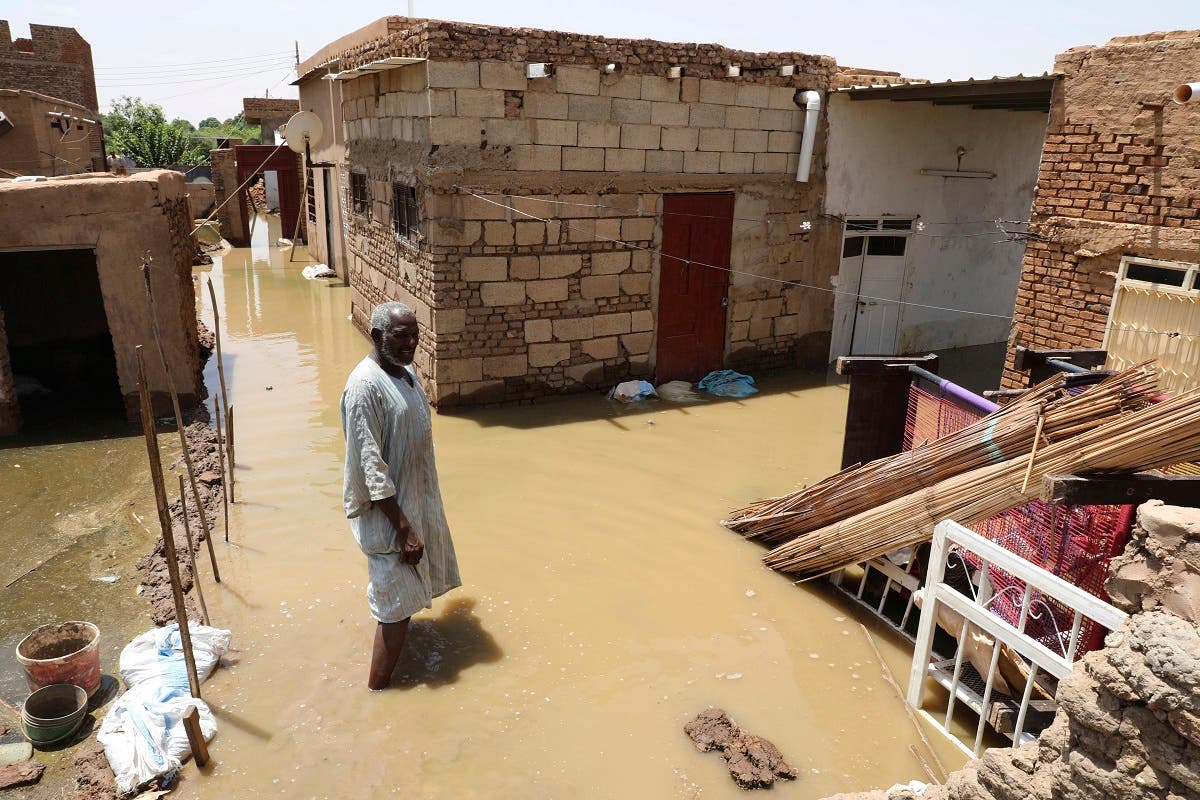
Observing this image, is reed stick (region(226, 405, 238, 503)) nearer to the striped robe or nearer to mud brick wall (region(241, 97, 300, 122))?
the striped robe

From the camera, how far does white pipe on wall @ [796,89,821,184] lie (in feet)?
33.4

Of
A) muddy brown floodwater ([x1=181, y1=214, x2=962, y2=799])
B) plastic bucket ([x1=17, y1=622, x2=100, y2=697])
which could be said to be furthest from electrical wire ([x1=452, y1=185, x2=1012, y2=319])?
plastic bucket ([x1=17, y1=622, x2=100, y2=697])

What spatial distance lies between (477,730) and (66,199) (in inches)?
271

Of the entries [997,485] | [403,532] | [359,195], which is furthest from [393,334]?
[359,195]

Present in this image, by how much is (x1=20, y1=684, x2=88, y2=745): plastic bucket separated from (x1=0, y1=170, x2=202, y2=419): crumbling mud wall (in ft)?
15.5

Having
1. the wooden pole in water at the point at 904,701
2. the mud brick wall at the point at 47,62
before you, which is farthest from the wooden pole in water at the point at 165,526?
the mud brick wall at the point at 47,62

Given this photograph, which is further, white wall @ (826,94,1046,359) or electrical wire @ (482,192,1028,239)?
white wall @ (826,94,1046,359)

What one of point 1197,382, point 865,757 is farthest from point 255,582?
point 1197,382

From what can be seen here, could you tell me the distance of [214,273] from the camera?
1836 centimetres

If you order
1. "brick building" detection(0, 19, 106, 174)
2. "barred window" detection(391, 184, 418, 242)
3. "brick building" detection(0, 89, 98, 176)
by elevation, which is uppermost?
"brick building" detection(0, 19, 106, 174)

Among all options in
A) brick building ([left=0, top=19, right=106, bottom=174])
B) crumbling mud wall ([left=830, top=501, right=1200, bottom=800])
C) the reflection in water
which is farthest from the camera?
brick building ([left=0, top=19, right=106, bottom=174])

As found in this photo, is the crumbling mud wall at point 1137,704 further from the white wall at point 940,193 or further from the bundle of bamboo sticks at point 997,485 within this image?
the white wall at point 940,193

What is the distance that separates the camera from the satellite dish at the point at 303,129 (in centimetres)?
1692

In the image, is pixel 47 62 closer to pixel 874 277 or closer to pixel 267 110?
pixel 267 110
